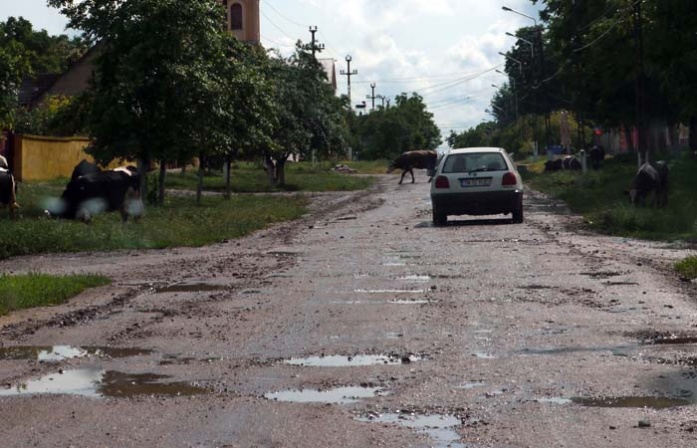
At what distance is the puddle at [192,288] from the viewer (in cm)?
1380

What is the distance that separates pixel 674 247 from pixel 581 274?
4.89 metres

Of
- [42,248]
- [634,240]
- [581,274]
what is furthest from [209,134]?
[581,274]

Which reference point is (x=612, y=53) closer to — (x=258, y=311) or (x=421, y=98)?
(x=258, y=311)

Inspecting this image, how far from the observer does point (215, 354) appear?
367 inches

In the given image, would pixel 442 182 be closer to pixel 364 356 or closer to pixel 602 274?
pixel 602 274

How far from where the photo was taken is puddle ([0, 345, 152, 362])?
933cm

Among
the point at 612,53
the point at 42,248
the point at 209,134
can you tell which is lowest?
the point at 42,248

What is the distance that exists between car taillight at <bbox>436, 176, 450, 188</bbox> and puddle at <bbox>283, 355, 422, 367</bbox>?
16.5 m

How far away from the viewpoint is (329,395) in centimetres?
769

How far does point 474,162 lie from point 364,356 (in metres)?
17.1

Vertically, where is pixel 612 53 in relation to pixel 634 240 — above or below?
above

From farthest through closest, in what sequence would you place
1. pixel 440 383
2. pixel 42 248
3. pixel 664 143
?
pixel 664 143, pixel 42 248, pixel 440 383

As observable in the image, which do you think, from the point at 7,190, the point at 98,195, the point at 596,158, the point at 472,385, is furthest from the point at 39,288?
the point at 596,158

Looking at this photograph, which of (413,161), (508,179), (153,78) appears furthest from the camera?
(413,161)
